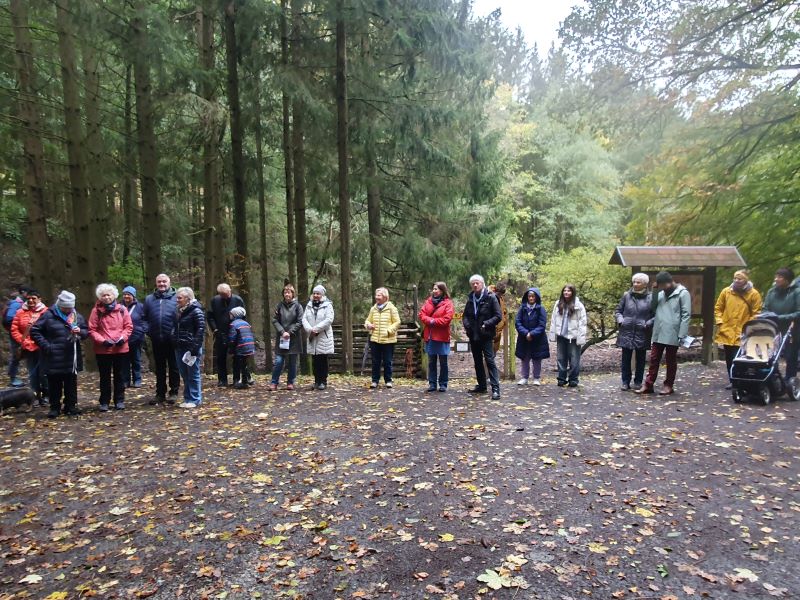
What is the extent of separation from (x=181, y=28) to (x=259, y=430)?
996cm

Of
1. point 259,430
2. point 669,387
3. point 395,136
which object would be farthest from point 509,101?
point 259,430

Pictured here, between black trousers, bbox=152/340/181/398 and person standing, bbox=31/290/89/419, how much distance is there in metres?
0.99

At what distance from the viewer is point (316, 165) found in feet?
43.1

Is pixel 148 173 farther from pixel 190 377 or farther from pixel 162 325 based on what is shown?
pixel 190 377

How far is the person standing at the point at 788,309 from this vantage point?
25.1 ft

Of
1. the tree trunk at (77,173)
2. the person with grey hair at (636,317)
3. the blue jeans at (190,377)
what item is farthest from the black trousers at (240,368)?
the person with grey hair at (636,317)

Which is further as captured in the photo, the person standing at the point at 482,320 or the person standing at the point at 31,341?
the person standing at the point at 482,320

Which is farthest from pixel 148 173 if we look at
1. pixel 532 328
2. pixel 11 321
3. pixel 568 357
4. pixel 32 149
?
pixel 568 357

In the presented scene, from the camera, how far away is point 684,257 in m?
11.2

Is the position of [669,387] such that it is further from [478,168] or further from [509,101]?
[509,101]

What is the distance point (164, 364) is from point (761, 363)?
879 cm

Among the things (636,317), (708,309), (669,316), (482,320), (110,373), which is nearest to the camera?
(110,373)

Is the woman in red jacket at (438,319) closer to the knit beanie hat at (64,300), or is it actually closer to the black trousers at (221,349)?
the black trousers at (221,349)

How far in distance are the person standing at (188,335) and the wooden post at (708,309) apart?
35.2ft
